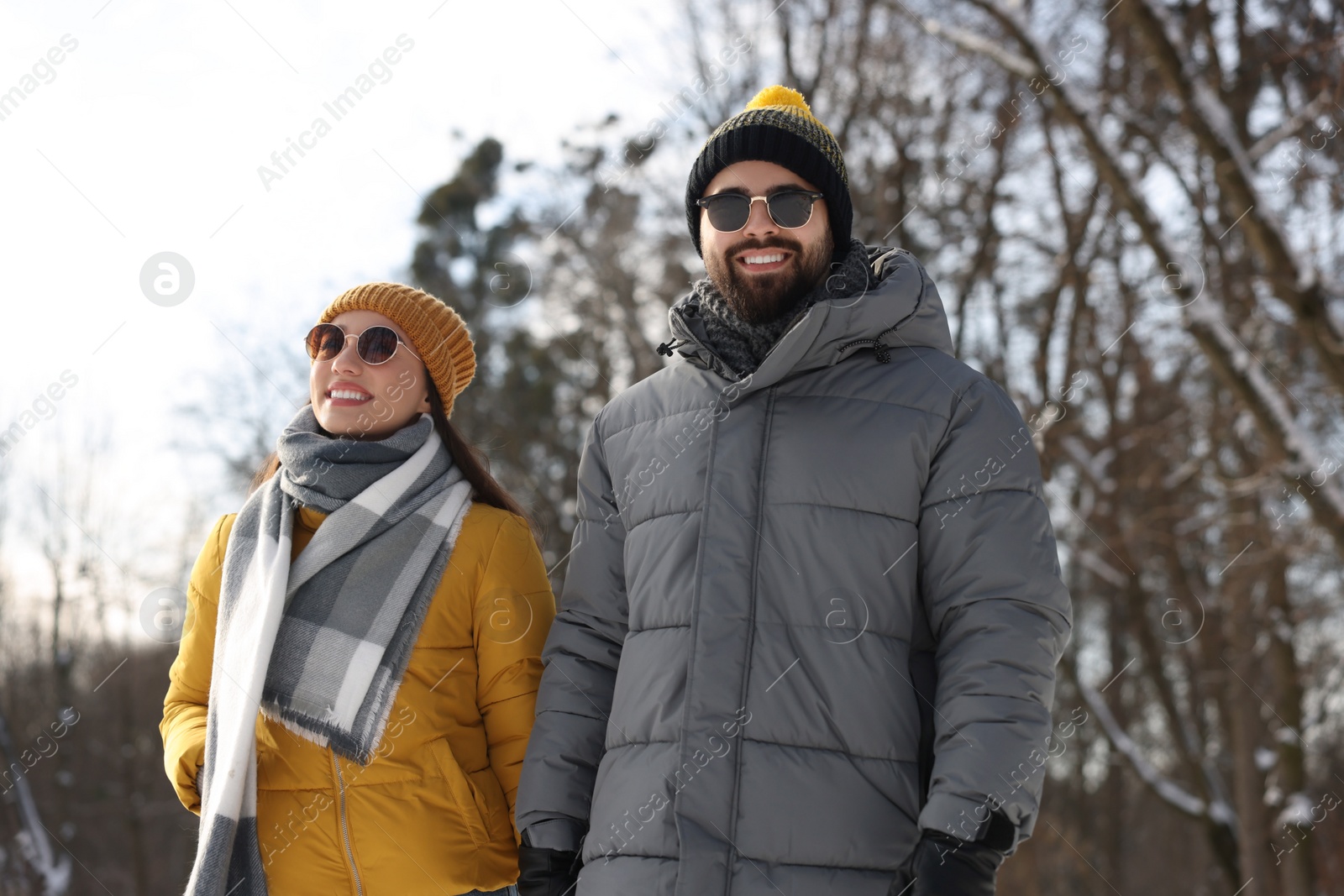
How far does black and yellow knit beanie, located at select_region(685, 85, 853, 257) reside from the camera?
245 cm

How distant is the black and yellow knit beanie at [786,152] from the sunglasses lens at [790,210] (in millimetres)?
101

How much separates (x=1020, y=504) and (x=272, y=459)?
1.90 meters

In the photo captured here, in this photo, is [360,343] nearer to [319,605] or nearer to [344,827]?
[319,605]

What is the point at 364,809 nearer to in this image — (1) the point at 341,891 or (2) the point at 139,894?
(1) the point at 341,891

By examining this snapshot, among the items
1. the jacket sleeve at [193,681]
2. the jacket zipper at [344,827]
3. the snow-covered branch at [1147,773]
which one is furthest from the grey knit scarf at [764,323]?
the snow-covered branch at [1147,773]

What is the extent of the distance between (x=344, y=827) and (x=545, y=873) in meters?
0.43

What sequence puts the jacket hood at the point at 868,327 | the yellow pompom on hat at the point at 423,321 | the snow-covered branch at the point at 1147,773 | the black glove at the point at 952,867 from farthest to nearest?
→ the snow-covered branch at the point at 1147,773, the yellow pompom on hat at the point at 423,321, the jacket hood at the point at 868,327, the black glove at the point at 952,867

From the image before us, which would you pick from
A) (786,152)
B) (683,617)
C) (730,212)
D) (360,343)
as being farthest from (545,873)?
(786,152)

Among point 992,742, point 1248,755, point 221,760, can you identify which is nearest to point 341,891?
point 221,760

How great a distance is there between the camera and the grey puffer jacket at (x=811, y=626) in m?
1.90

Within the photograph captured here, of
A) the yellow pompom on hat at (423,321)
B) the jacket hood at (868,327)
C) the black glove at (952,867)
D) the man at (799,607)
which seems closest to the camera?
the black glove at (952,867)

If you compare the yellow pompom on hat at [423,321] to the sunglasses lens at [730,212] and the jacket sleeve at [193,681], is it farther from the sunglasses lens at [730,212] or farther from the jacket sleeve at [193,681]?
the sunglasses lens at [730,212]

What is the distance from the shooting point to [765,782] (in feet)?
6.38

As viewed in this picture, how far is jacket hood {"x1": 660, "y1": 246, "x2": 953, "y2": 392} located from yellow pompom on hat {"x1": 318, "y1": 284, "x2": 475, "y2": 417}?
79 centimetres
